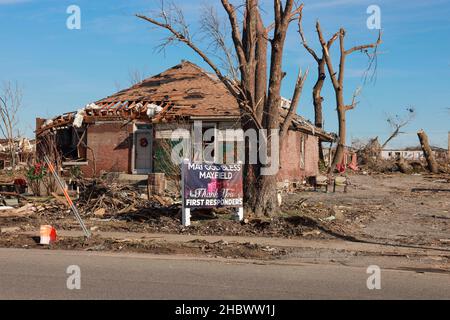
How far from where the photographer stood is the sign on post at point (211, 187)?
14.7 metres

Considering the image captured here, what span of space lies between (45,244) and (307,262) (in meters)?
5.83

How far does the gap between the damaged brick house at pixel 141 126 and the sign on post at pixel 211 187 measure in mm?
9464

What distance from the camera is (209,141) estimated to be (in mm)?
25609

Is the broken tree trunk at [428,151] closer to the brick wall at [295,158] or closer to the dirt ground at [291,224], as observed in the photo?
the brick wall at [295,158]

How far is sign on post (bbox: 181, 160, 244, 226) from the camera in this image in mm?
14656

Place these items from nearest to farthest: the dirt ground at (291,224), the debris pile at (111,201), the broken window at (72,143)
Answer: the dirt ground at (291,224) < the debris pile at (111,201) < the broken window at (72,143)

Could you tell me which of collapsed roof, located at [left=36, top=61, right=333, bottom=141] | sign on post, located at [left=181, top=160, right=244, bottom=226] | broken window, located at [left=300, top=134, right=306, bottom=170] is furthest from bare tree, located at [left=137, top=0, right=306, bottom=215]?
broken window, located at [left=300, top=134, right=306, bottom=170]

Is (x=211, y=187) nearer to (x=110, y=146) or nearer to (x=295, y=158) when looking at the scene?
(x=110, y=146)

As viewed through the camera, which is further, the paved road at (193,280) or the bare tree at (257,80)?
the bare tree at (257,80)

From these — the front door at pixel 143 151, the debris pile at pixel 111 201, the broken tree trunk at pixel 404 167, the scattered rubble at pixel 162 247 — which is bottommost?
the scattered rubble at pixel 162 247

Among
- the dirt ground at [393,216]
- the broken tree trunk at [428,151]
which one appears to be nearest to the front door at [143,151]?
the dirt ground at [393,216]

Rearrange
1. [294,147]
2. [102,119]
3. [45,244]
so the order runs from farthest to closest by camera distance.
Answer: [294,147] < [102,119] < [45,244]
